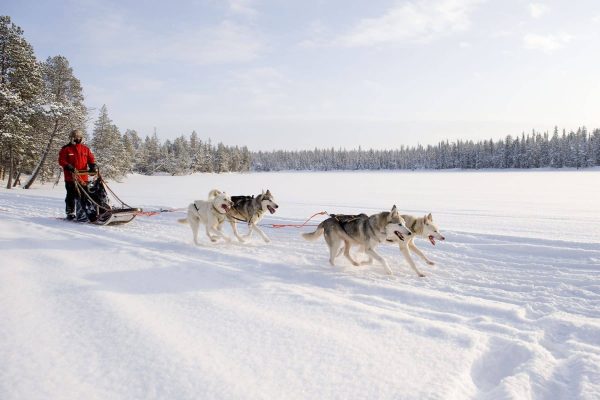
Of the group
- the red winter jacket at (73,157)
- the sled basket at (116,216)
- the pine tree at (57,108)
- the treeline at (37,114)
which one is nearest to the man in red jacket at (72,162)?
the red winter jacket at (73,157)

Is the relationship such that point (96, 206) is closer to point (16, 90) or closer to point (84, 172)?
point (84, 172)

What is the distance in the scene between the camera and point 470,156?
9612cm

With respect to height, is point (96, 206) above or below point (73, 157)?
below

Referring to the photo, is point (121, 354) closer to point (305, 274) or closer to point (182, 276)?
point (182, 276)

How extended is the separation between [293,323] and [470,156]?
104 m

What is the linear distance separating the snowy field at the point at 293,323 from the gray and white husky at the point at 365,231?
323mm

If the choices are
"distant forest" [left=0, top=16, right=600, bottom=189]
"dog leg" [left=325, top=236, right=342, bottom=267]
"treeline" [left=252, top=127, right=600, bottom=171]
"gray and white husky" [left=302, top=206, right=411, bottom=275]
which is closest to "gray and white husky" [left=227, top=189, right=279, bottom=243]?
"gray and white husky" [left=302, top=206, right=411, bottom=275]

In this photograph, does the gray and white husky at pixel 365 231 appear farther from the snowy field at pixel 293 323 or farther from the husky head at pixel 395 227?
the snowy field at pixel 293 323

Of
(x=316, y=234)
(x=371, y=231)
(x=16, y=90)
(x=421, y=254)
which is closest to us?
(x=371, y=231)

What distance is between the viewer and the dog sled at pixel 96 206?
855 centimetres

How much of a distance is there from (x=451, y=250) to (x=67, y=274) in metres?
5.96

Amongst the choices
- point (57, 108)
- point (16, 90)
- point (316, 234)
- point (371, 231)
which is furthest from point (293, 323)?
point (16, 90)

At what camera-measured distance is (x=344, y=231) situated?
19.2 feet

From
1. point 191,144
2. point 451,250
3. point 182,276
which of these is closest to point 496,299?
point 451,250
